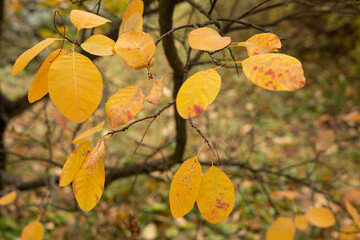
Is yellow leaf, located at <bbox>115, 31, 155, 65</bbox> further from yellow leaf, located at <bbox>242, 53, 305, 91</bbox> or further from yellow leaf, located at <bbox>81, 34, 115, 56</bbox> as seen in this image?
yellow leaf, located at <bbox>242, 53, 305, 91</bbox>

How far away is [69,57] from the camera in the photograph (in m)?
0.36

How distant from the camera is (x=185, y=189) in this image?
0.39m

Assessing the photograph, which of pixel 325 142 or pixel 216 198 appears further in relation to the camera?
pixel 325 142

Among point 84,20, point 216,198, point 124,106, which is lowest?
point 216,198

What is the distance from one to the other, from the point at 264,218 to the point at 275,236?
155cm

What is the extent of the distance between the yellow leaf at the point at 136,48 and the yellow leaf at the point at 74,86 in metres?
0.06

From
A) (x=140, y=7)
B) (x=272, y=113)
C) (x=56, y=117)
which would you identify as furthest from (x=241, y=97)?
(x=140, y=7)

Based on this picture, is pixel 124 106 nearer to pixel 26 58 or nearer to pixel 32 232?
pixel 26 58

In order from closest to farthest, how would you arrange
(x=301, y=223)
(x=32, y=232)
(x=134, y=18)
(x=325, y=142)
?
(x=134, y=18)
(x=32, y=232)
(x=301, y=223)
(x=325, y=142)

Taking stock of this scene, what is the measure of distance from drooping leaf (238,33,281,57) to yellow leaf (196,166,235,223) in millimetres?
206

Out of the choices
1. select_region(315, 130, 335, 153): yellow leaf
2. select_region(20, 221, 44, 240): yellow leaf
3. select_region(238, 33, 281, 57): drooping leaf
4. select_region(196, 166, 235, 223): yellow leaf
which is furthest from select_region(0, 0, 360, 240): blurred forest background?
select_region(196, 166, 235, 223): yellow leaf

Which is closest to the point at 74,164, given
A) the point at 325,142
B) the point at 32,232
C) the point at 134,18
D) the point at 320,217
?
the point at 134,18

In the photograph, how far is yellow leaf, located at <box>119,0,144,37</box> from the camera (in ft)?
1.43

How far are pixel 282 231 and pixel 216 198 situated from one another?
1.50 ft
